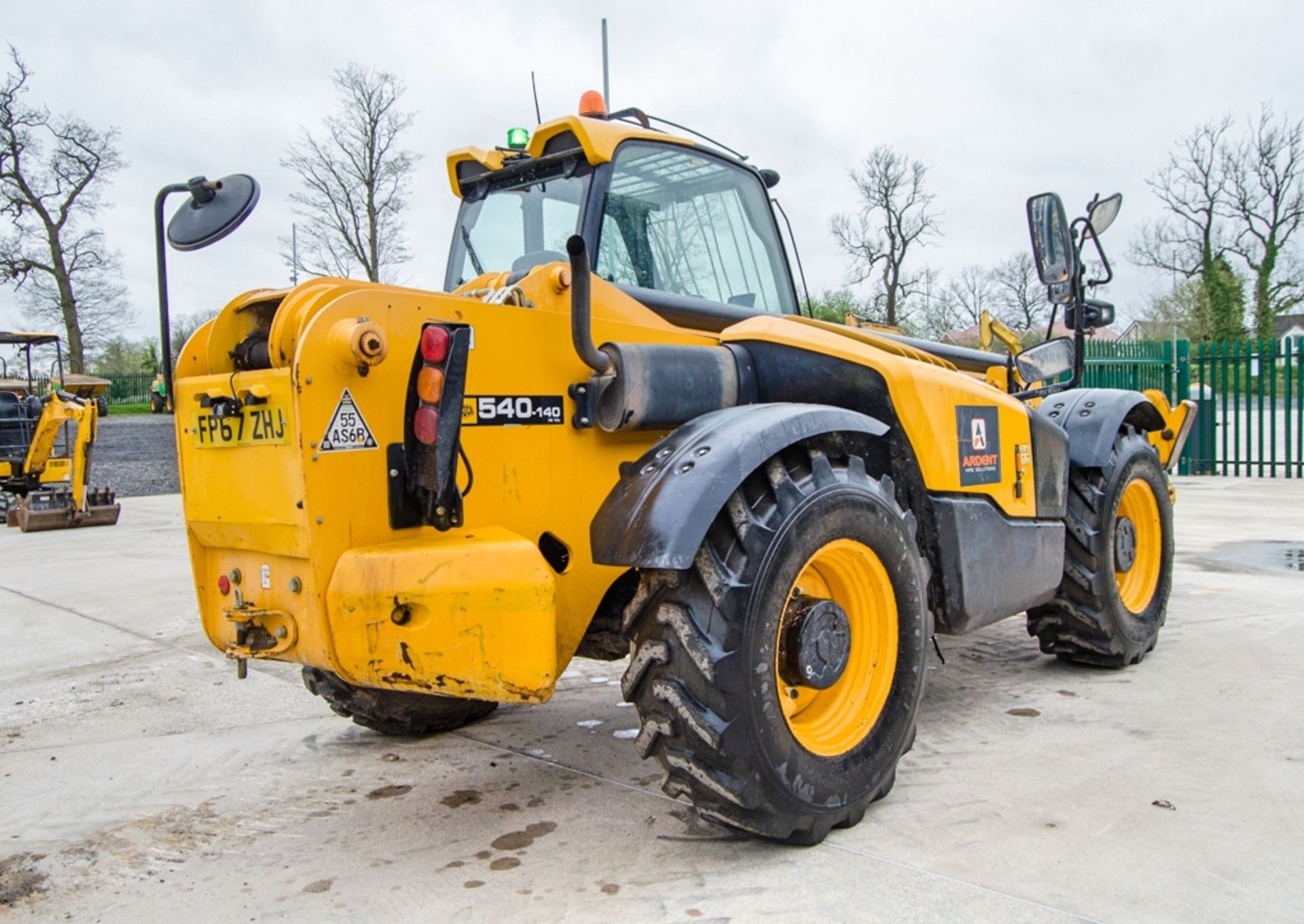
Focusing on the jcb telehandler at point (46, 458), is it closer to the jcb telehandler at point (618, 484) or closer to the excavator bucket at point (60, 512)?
the excavator bucket at point (60, 512)

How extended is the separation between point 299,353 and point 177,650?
412cm

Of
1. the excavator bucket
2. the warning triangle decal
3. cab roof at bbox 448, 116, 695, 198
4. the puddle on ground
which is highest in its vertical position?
cab roof at bbox 448, 116, 695, 198

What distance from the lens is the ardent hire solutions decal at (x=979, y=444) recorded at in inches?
154

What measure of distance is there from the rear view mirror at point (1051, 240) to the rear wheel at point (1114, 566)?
0.94m

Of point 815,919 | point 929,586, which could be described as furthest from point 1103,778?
point 815,919

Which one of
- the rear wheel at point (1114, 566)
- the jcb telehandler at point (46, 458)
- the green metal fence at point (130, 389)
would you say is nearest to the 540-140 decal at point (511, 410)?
the rear wheel at point (1114, 566)

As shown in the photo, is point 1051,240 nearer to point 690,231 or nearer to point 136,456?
point 690,231

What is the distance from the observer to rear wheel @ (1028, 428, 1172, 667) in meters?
4.77

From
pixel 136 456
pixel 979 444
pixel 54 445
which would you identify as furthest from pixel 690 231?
pixel 136 456

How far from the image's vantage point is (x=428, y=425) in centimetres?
278

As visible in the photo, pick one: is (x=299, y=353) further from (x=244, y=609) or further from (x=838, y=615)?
(x=838, y=615)

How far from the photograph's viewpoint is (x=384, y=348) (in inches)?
108

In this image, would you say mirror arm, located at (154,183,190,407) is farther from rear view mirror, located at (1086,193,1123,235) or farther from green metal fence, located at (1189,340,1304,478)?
green metal fence, located at (1189,340,1304,478)

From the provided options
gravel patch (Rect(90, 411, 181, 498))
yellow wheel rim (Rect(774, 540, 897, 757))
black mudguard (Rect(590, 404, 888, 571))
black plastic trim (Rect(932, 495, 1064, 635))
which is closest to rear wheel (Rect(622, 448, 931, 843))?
yellow wheel rim (Rect(774, 540, 897, 757))
